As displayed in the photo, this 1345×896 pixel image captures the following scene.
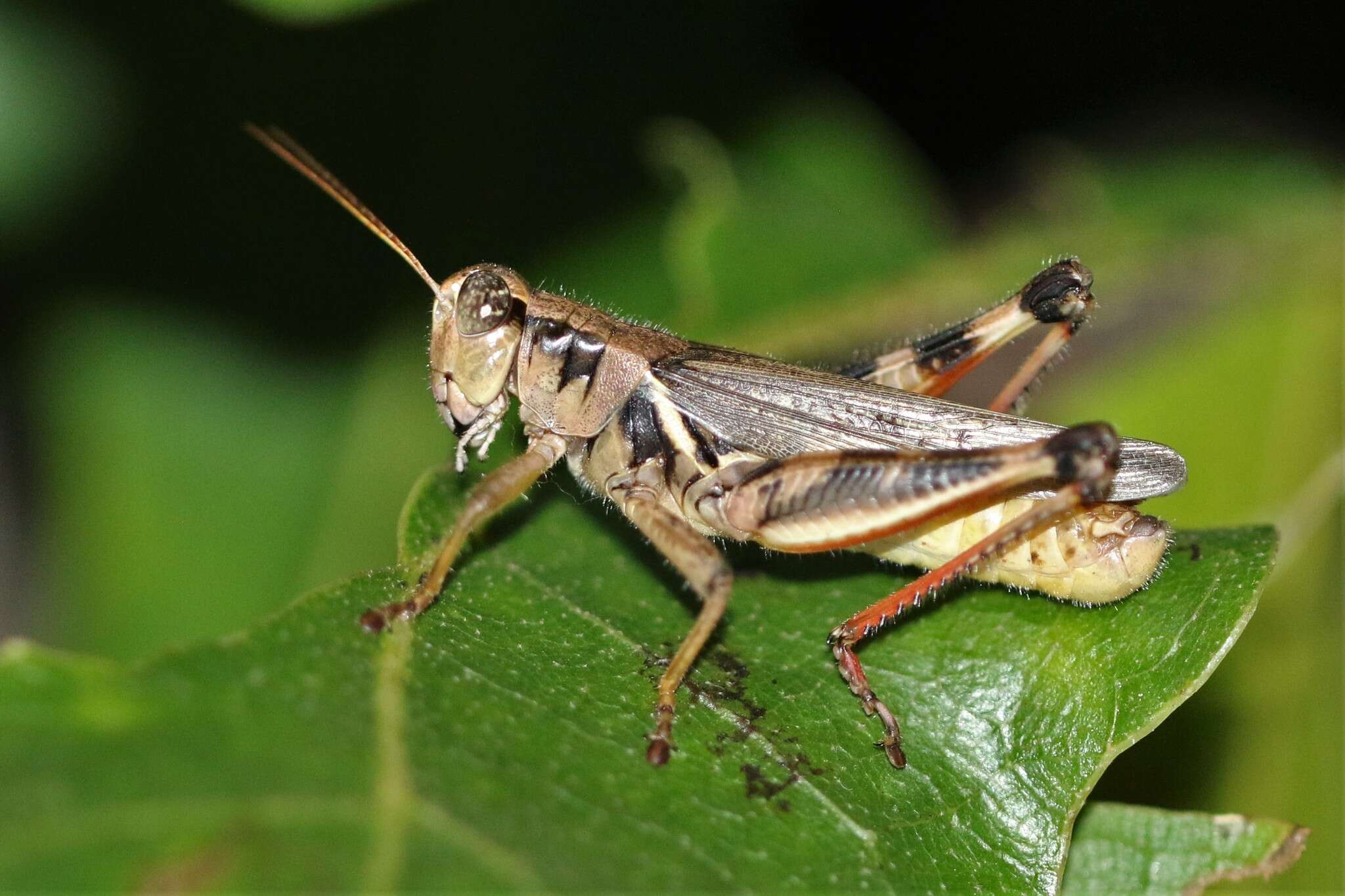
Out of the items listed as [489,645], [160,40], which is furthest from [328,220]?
[489,645]

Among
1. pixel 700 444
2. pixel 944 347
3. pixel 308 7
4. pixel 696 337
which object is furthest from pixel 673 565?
pixel 308 7

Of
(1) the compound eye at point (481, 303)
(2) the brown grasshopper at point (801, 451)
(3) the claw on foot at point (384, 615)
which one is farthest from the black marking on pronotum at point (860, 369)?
(3) the claw on foot at point (384, 615)

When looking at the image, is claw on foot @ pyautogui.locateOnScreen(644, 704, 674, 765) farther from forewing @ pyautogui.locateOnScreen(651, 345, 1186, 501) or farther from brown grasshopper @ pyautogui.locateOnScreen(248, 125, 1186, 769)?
forewing @ pyautogui.locateOnScreen(651, 345, 1186, 501)

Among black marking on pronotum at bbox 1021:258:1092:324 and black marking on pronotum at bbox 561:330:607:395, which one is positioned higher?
black marking on pronotum at bbox 1021:258:1092:324

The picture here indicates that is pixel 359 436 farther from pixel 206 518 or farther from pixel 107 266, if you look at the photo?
pixel 107 266

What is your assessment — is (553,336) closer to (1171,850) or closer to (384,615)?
(384,615)

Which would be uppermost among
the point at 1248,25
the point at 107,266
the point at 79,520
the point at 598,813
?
the point at 1248,25

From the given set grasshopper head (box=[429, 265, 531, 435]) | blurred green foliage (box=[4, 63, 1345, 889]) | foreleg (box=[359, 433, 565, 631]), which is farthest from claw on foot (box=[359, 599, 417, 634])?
blurred green foliage (box=[4, 63, 1345, 889])
